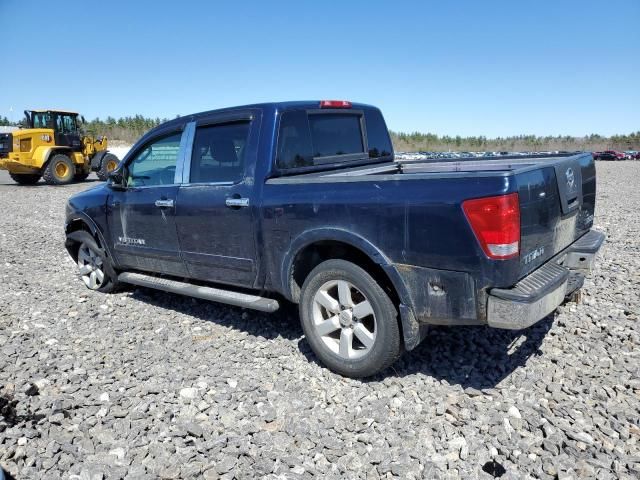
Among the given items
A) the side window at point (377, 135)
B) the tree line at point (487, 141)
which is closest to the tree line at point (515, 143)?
the tree line at point (487, 141)

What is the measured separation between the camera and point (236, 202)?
3885 mm

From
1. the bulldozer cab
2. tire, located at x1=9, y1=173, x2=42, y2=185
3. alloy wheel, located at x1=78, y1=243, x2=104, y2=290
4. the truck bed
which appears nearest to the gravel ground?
alloy wheel, located at x1=78, y1=243, x2=104, y2=290

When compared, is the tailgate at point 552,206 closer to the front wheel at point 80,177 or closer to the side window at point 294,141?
the side window at point 294,141

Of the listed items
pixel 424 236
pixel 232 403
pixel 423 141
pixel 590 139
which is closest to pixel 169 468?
pixel 232 403

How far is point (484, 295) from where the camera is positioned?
2.85 m

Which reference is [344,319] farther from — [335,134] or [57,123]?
[57,123]

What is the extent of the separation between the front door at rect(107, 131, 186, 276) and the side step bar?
0.35ft

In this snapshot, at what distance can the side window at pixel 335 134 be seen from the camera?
13.9ft

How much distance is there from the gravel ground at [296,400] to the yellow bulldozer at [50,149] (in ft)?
49.0

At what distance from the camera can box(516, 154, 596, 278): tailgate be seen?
287 cm

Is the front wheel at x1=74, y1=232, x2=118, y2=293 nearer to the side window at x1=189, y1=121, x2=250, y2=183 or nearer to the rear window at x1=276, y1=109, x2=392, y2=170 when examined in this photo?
the side window at x1=189, y1=121, x2=250, y2=183

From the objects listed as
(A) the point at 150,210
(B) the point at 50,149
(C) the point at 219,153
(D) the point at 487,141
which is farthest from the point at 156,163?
(D) the point at 487,141

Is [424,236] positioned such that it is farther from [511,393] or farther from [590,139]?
[590,139]

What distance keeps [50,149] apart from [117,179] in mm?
15595
